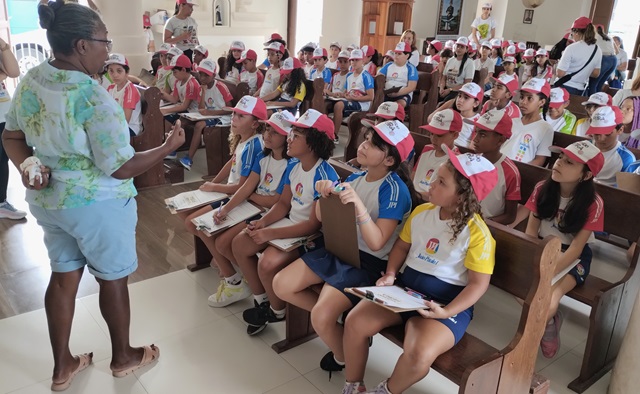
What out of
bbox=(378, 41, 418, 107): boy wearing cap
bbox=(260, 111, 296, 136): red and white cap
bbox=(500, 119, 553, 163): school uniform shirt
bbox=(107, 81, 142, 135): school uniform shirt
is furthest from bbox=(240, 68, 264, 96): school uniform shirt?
bbox=(260, 111, 296, 136): red and white cap

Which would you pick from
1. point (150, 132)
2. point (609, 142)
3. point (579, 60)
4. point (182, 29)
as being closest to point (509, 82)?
point (579, 60)

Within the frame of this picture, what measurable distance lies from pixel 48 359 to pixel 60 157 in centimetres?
105

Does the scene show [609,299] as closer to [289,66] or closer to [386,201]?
[386,201]

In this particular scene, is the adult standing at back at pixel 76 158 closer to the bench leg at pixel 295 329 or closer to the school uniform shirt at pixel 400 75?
the bench leg at pixel 295 329

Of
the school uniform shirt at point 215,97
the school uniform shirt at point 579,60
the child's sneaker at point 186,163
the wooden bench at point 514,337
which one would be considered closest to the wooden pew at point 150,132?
the child's sneaker at point 186,163

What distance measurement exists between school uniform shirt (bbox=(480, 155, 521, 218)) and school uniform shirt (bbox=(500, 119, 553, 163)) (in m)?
0.75

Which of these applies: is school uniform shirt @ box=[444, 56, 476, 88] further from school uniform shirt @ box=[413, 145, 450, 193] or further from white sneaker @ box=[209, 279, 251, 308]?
white sneaker @ box=[209, 279, 251, 308]

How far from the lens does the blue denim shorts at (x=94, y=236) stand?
1938 mm

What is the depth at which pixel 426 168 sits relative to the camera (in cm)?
319

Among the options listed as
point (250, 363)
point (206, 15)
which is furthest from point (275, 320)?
point (206, 15)

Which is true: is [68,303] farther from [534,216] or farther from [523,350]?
[534,216]

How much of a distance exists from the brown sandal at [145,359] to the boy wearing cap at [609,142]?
288cm

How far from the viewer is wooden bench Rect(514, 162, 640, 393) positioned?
2.31 m

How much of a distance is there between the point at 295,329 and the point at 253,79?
4.71 metres
